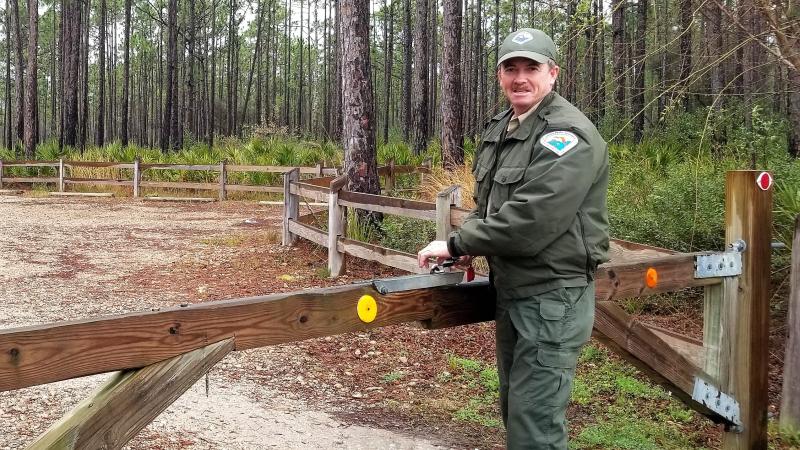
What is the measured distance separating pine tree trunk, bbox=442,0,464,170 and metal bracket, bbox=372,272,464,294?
39.1 feet

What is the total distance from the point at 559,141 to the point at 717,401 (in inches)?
81.7

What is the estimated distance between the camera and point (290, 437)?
4.48 m

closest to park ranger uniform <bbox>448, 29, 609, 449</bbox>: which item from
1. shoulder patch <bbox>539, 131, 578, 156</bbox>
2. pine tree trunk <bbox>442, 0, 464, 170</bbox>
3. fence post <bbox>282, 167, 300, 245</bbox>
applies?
shoulder patch <bbox>539, 131, 578, 156</bbox>

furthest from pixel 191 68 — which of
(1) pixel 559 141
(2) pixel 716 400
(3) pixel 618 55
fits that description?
(1) pixel 559 141

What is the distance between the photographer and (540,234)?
228 cm

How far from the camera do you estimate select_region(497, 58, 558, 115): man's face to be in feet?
8.22

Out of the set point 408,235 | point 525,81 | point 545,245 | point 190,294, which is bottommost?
point 190,294

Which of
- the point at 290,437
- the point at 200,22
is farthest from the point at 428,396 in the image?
the point at 200,22

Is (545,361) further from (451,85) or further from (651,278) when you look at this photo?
(451,85)

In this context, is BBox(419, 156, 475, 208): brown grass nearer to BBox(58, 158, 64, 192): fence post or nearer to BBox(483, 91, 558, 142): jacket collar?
BBox(483, 91, 558, 142): jacket collar

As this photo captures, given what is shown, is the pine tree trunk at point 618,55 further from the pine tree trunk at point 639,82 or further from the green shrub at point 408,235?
the green shrub at point 408,235

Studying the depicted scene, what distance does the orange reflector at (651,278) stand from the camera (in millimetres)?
3385

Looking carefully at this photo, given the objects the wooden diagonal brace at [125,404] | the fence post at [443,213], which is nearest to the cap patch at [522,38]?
the wooden diagonal brace at [125,404]

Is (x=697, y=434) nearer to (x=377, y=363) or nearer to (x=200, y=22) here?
(x=377, y=363)
